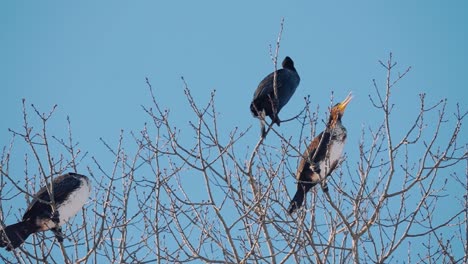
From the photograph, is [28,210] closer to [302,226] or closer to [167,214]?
[167,214]

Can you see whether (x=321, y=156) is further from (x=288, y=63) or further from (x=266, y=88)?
(x=288, y=63)

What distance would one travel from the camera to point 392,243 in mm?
5242

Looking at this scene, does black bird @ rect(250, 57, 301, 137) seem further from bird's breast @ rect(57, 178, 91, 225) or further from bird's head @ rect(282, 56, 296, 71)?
bird's breast @ rect(57, 178, 91, 225)

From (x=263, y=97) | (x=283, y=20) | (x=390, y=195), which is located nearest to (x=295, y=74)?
(x=263, y=97)

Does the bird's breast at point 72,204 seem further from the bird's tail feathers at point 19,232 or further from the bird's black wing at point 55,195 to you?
the bird's tail feathers at point 19,232

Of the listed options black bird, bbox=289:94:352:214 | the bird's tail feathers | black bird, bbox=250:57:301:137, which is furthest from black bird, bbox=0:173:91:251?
black bird, bbox=289:94:352:214

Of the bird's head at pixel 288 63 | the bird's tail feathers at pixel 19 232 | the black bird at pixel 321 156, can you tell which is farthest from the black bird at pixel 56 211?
the bird's head at pixel 288 63

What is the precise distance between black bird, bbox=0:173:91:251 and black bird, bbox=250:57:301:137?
171 cm

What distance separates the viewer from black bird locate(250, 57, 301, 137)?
22.6ft

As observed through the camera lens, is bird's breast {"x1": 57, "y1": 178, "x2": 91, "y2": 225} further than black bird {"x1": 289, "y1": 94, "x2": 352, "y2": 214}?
Yes

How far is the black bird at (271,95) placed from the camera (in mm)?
6895

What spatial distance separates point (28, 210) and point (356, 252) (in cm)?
279

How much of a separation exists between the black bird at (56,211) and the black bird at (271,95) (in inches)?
67.2

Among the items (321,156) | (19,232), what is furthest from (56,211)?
(321,156)
